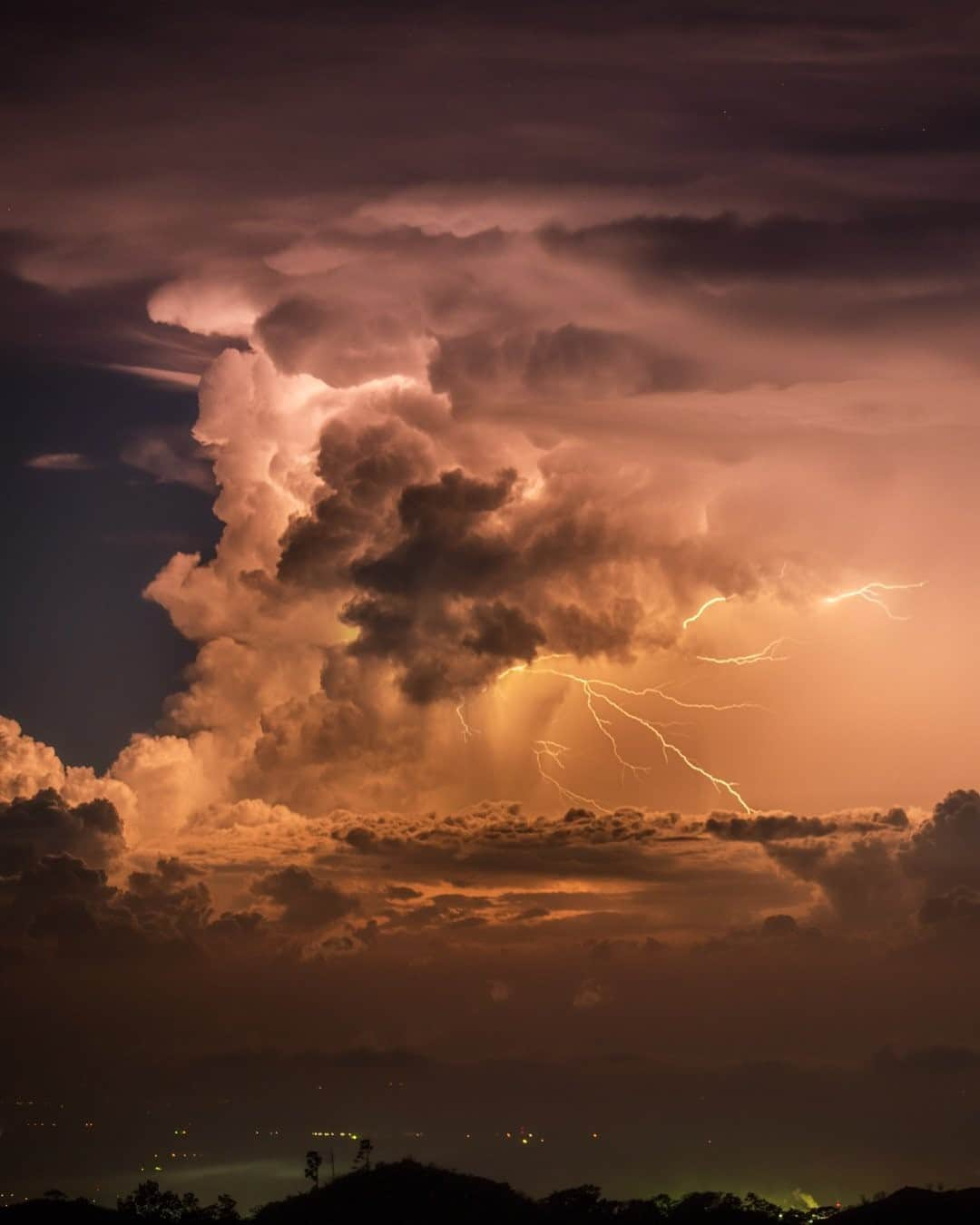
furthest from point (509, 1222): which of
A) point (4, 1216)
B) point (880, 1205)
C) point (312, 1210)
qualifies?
point (4, 1216)

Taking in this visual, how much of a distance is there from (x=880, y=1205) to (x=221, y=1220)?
78.7 meters

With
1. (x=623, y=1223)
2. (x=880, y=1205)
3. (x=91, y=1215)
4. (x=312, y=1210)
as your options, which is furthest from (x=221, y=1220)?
(x=880, y=1205)

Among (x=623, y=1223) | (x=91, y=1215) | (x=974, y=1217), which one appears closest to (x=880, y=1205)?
(x=974, y=1217)

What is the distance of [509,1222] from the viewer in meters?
190

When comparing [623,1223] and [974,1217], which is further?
[623,1223]

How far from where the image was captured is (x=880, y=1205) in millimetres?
187250

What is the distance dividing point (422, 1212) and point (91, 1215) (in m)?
39.5

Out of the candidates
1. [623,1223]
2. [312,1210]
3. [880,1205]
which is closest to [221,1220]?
[312,1210]

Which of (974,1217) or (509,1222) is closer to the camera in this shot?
(974,1217)

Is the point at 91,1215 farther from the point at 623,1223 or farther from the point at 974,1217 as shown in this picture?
the point at 974,1217

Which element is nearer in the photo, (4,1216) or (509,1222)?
(4,1216)

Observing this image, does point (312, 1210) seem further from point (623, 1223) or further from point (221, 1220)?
point (623, 1223)

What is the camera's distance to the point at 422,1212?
188 metres

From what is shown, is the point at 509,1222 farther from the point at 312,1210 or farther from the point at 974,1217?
the point at 974,1217
